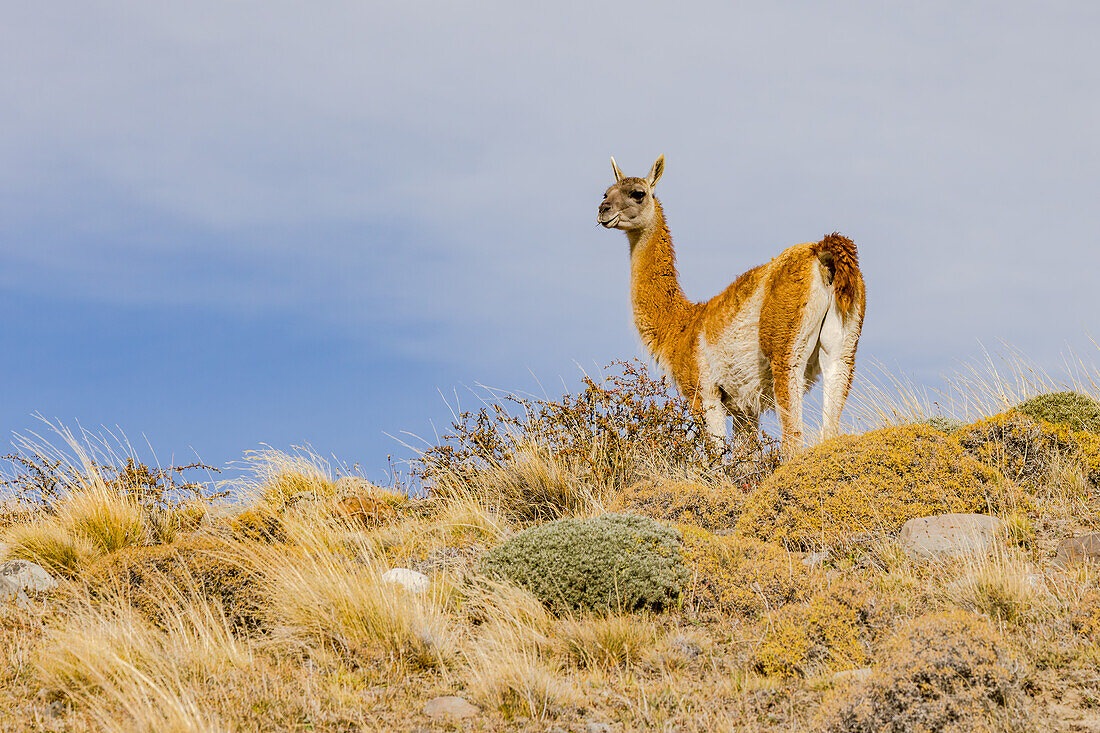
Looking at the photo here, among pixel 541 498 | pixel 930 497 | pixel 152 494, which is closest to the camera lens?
pixel 930 497

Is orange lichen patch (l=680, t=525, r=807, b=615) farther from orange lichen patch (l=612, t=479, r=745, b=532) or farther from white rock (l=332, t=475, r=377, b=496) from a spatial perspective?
white rock (l=332, t=475, r=377, b=496)

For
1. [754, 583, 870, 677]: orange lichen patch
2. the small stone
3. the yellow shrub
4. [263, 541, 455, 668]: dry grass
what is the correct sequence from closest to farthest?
[754, 583, 870, 677]: orange lichen patch
[263, 541, 455, 668]: dry grass
the small stone
the yellow shrub

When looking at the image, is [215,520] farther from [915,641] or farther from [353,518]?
[915,641]

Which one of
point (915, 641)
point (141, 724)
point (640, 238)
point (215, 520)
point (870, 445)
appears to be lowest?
point (915, 641)

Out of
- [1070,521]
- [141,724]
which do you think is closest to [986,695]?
[1070,521]

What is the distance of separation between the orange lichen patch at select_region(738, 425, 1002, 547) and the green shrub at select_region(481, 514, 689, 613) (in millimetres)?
1227

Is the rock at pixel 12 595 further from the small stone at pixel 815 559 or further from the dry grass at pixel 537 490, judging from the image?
the small stone at pixel 815 559

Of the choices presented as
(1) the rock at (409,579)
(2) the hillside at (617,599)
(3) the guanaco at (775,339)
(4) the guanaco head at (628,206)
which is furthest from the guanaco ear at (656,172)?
(1) the rock at (409,579)

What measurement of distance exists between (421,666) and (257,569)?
6.64 ft

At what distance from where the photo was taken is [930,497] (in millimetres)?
7539

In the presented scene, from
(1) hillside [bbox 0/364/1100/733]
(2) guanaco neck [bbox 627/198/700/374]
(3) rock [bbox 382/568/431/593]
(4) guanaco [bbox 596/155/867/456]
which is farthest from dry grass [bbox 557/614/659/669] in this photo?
(2) guanaco neck [bbox 627/198/700/374]

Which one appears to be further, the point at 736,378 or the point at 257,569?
the point at 736,378

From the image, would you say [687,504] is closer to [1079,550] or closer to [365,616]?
[1079,550]

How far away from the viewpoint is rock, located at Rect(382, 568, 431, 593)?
6633 millimetres
